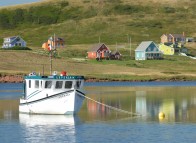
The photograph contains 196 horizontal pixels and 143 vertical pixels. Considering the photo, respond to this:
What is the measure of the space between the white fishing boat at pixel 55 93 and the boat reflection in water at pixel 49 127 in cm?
82

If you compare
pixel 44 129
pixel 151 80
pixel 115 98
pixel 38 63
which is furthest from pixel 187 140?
pixel 38 63

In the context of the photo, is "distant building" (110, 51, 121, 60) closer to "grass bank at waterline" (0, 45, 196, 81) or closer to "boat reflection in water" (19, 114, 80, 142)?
"grass bank at waterline" (0, 45, 196, 81)

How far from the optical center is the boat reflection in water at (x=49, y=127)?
4775cm

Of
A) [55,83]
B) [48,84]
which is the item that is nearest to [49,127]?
[55,83]

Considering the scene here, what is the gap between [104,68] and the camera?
149 metres

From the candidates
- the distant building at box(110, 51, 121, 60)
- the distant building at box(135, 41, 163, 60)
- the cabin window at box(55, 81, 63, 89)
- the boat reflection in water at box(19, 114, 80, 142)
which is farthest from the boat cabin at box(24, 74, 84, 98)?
the distant building at box(135, 41, 163, 60)

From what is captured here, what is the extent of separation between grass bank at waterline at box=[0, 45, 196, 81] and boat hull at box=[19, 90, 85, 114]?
66.9m

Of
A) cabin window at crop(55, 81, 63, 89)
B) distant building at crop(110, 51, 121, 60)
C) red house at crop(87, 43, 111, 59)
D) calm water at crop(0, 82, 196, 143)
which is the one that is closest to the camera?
calm water at crop(0, 82, 196, 143)

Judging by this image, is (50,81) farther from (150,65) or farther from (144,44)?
(144,44)

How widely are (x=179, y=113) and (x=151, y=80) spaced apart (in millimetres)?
73417

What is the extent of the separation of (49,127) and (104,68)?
9543 cm

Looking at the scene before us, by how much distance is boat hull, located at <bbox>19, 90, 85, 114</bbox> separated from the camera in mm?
59953

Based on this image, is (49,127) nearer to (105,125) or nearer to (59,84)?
(105,125)

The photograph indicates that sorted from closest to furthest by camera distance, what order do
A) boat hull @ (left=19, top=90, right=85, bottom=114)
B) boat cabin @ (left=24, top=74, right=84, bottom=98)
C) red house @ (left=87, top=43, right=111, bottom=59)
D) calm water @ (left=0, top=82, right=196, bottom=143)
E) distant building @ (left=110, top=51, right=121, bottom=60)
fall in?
calm water @ (left=0, top=82, right=196, bottom=143)
boat hull @ (left=19, top=90, right=85, bottom=114)
boat cabin @ (left=24, top=74, right=84, bottom=98)
distant building @ (left=110, top=51, right=121, bottom=60)
red house @ (left=87, top=43, right=111, bottom=59)
